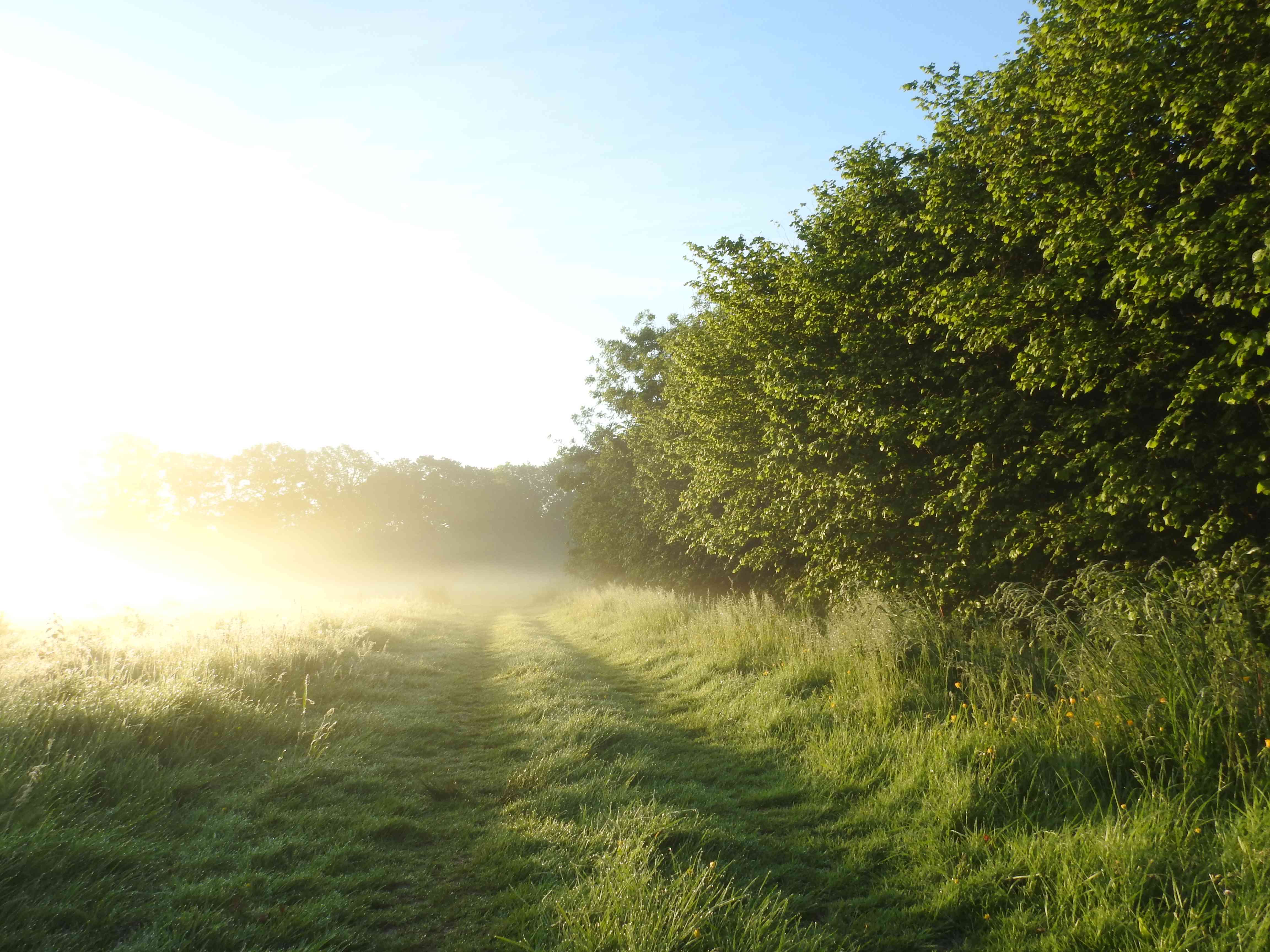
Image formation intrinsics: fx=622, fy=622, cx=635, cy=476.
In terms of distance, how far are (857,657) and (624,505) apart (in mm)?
19796

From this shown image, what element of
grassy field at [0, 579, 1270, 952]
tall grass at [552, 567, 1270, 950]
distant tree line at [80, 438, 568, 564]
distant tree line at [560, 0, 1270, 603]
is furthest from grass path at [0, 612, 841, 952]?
distant tree line at [80, 438, 568, 564]

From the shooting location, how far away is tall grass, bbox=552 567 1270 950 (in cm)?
329

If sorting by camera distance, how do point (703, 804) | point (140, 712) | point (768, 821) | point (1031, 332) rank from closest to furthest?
point (768, 821), point (703, 804), point (140, 712), point (1031, 332)

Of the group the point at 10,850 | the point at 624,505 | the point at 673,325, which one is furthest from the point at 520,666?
the point at 673,325

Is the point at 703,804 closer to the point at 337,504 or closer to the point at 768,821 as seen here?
the point at 768,821

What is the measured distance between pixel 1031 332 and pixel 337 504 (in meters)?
82.9

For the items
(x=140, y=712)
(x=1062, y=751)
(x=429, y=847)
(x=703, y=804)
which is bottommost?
(x=429, y=847)

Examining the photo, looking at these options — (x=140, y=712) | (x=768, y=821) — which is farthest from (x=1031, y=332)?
(x=140, y=712)

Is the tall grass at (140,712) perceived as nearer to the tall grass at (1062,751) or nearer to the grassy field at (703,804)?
the grassy field at (703,804)

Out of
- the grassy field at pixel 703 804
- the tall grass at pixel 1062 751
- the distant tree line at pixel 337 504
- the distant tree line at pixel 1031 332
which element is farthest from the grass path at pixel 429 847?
the distant tree line at pixel 337 504

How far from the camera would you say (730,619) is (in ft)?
39.0

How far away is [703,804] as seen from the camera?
5.23m

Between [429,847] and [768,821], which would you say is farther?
[768,821]

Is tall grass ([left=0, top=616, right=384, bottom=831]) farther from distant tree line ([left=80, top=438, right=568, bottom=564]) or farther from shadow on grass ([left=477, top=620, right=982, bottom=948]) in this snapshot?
distant tree line ([left=80, top=438, right=568, bottom=564])
